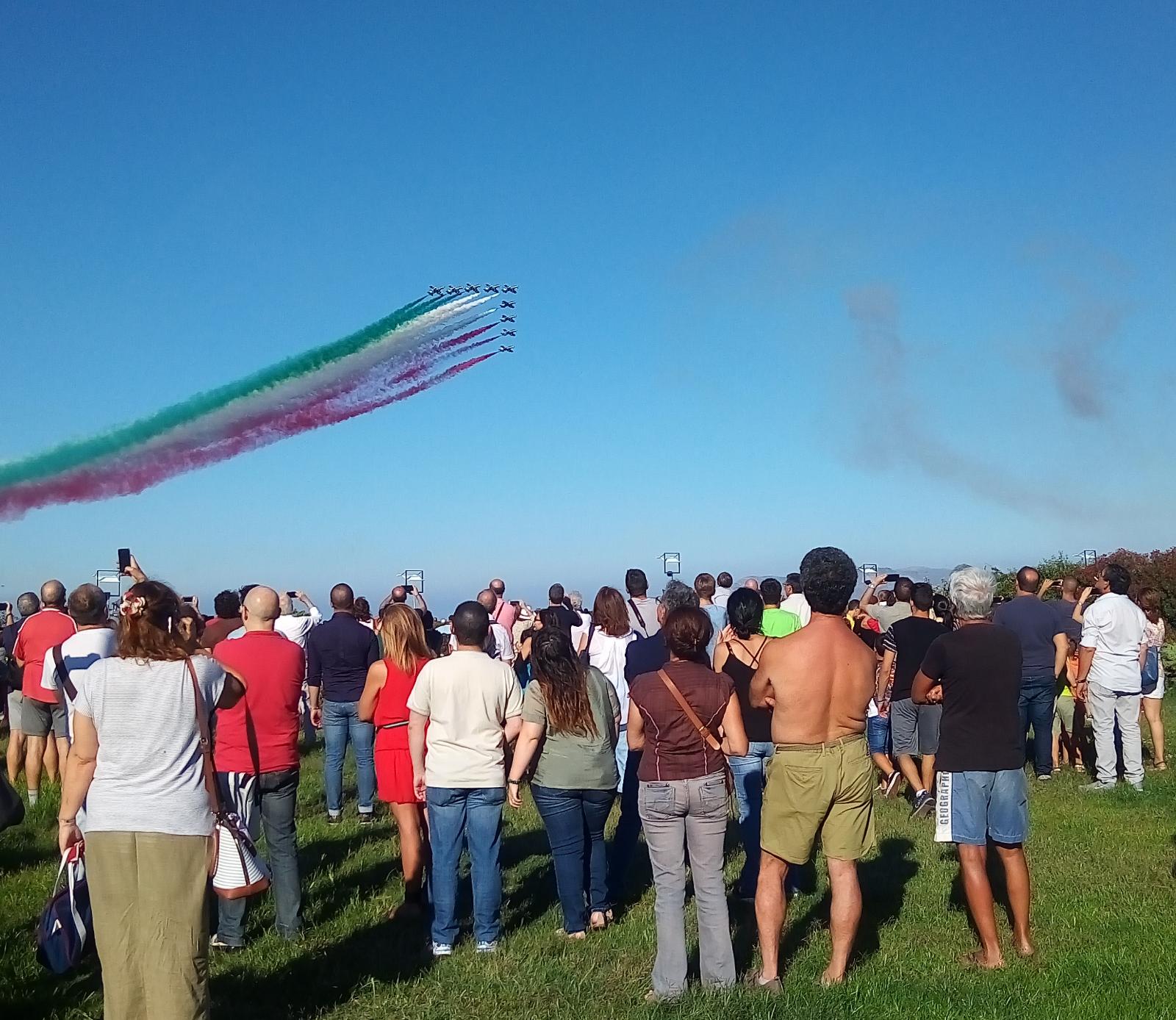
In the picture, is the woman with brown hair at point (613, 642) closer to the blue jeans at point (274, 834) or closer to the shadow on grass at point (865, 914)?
the shadow on grass at point (865, 914)

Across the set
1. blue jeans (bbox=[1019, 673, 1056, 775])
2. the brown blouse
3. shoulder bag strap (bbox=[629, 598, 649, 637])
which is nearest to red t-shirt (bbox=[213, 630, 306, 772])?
the brown blouse

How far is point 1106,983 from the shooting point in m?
5.65

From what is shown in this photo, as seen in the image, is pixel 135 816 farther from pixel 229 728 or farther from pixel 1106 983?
pixel 1106 983

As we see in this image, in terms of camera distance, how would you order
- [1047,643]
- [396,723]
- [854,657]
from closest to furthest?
[854,657]
[396,723]
[1047,643]

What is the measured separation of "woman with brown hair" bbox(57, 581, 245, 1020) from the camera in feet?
14.0

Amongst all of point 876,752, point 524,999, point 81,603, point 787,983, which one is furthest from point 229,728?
point 876,752

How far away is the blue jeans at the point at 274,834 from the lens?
248 inches

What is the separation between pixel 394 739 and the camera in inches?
287

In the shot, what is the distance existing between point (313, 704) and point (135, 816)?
7.18 m

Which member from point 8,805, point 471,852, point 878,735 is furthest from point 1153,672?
point 8,805

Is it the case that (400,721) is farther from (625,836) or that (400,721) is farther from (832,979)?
(832,979)

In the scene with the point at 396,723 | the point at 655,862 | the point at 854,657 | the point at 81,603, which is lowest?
the point at 655,862

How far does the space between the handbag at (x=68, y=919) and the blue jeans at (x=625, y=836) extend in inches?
143

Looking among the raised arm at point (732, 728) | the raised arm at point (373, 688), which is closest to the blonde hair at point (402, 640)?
the raised arm at point (373, 688)
